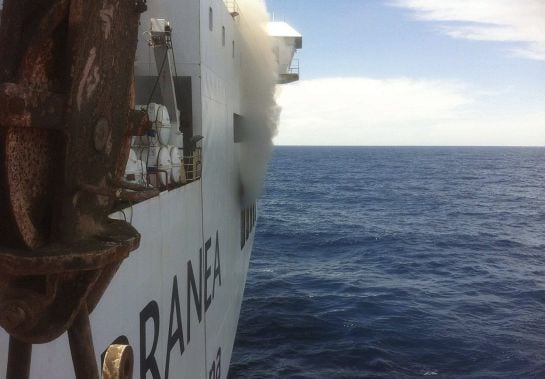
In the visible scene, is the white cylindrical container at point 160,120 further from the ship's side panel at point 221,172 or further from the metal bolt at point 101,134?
the metal bolt at point 101,134

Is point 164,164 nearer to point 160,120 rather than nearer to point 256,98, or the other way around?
point 160,120

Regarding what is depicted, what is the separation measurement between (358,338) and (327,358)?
7.41ft

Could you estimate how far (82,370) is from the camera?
2.13 meters

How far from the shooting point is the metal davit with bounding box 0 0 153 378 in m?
2.05

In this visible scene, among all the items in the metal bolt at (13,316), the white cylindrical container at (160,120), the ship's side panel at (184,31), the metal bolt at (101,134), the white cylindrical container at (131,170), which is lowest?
the metal bolt at (13,316)

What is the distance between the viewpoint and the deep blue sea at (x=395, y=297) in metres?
17.4

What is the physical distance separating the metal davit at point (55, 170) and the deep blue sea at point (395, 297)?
15.8 meters

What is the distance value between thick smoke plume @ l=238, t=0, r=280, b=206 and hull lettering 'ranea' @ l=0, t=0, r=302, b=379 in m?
1.94

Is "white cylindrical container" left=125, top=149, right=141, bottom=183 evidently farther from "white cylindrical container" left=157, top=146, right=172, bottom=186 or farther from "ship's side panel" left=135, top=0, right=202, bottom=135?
"ship's side panel" left=135, top=0, right=202, bottom=135

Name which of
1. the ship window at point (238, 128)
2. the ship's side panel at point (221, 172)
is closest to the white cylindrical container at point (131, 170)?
the ship's side panel at point (221, 172)

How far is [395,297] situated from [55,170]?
23.6 m

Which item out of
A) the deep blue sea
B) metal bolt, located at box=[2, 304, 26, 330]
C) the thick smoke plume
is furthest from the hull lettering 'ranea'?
the deep blue sea

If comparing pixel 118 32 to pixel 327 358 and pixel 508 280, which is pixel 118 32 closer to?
pixel 327 358

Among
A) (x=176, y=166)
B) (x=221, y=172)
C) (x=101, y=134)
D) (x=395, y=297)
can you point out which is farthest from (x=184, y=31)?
(x=395, y=297)
